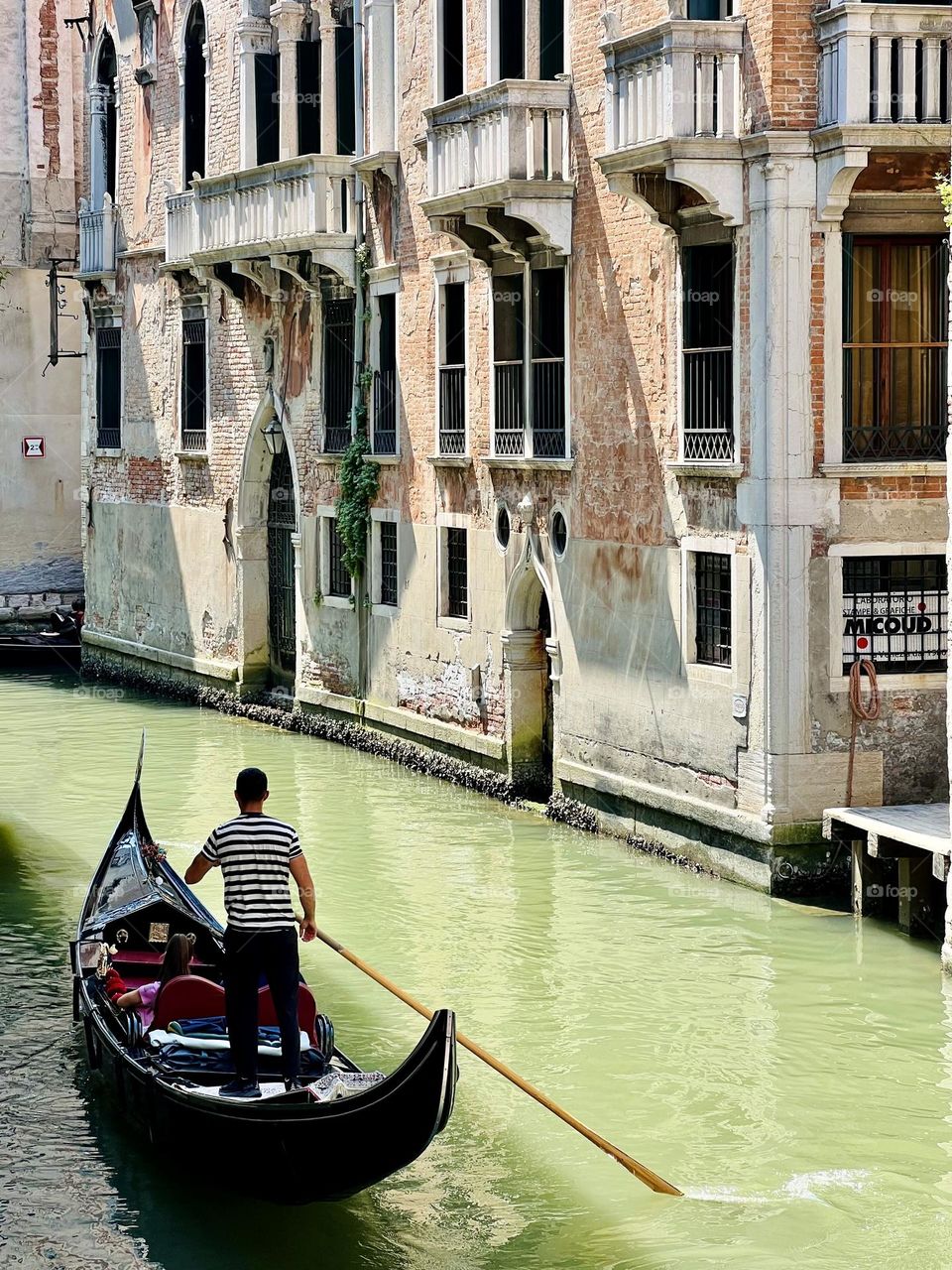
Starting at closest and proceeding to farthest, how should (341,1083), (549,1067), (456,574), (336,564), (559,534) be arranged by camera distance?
(341,1083) → (549,1067) → (559,534) → (456,574) → (336,564)

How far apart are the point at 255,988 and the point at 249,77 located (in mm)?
13370

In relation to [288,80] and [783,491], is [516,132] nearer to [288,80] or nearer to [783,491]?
[783,491]

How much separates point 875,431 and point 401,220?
244 inches

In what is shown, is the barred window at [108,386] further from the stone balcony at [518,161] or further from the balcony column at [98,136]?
the stone balcony at [518,161]

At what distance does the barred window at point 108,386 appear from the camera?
78.3 ft

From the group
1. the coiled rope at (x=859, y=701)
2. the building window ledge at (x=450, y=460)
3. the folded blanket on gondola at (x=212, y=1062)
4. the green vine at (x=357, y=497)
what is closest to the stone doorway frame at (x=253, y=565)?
the green vine at (x=357, y=497)

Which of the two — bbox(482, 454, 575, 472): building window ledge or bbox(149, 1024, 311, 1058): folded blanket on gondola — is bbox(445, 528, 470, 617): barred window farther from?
bbox(149, 1024, 311, 1058): folded blanket on gondola

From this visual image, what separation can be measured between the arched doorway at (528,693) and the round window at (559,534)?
575 millimetres

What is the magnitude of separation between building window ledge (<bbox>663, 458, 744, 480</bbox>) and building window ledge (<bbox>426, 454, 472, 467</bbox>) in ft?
10.3

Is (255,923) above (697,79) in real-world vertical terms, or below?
below

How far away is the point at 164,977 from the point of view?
29.7 feet

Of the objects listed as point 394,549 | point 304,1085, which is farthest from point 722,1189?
point 394,549

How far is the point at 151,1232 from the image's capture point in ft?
24.6

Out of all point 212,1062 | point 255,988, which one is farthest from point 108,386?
point 255,988
